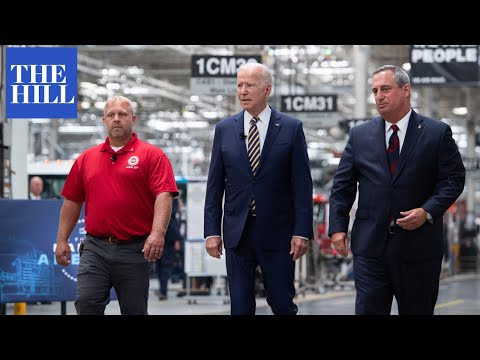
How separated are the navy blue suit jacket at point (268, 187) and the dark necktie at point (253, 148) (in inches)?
1.0

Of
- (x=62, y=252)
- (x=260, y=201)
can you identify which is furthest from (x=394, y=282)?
(x=62, y=252)

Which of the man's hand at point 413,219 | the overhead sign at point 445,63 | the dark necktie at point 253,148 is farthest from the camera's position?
the overhead sign at point 445,63

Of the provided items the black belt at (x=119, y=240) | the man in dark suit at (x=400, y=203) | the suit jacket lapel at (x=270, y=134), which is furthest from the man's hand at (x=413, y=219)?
the black belt at (x=119, y=240)

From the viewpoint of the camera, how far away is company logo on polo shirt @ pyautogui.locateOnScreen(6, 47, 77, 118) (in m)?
9.04

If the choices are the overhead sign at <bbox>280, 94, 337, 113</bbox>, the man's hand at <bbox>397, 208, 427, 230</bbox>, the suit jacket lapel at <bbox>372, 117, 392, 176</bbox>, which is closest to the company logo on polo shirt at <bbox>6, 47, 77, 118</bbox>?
the suit jacket lapel at <bbox>372, 117, 392, 176</bbox>

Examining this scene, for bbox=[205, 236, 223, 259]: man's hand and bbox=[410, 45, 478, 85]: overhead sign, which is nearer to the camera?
bbox=[205, 236, 223, 259]: man's hand

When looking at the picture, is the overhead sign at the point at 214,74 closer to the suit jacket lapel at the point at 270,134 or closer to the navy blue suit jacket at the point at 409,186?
the suit jacket lapel at the point at 270,134

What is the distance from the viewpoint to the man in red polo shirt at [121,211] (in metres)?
6.52

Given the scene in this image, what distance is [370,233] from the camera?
5.92 metres

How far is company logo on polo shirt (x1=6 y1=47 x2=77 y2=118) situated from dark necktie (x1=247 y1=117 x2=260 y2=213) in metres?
3.24

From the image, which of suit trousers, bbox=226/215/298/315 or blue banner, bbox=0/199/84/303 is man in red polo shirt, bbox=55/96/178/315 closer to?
suit trousers, bbox=226/215/298/315
